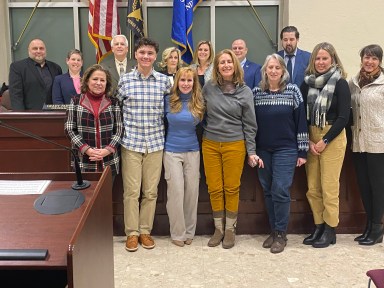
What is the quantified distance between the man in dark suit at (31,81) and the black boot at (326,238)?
8.44 ft

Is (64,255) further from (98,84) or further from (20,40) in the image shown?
(20,40)

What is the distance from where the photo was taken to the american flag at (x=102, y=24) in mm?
5492

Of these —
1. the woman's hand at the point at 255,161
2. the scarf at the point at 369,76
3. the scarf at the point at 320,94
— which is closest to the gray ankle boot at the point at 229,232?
the woman's hand at the point at 255,161

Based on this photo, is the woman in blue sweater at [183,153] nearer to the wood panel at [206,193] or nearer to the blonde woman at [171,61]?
the wood panel at [206,193]

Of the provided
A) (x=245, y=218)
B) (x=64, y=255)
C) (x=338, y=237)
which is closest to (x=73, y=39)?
(x=245, y=218)

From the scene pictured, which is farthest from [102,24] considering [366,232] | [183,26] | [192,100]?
[366,232]

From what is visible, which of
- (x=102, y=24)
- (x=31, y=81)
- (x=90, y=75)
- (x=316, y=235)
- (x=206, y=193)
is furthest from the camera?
(x=102, y=24)

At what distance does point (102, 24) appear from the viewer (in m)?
5.52

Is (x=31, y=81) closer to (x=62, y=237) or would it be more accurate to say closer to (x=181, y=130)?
(x=181, y=130)

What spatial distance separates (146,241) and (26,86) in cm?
189

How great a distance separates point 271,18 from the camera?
596 cm

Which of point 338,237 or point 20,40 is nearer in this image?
point 338,237

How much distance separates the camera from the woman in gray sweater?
3.28 meters

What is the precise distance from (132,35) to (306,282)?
12.0 ft
